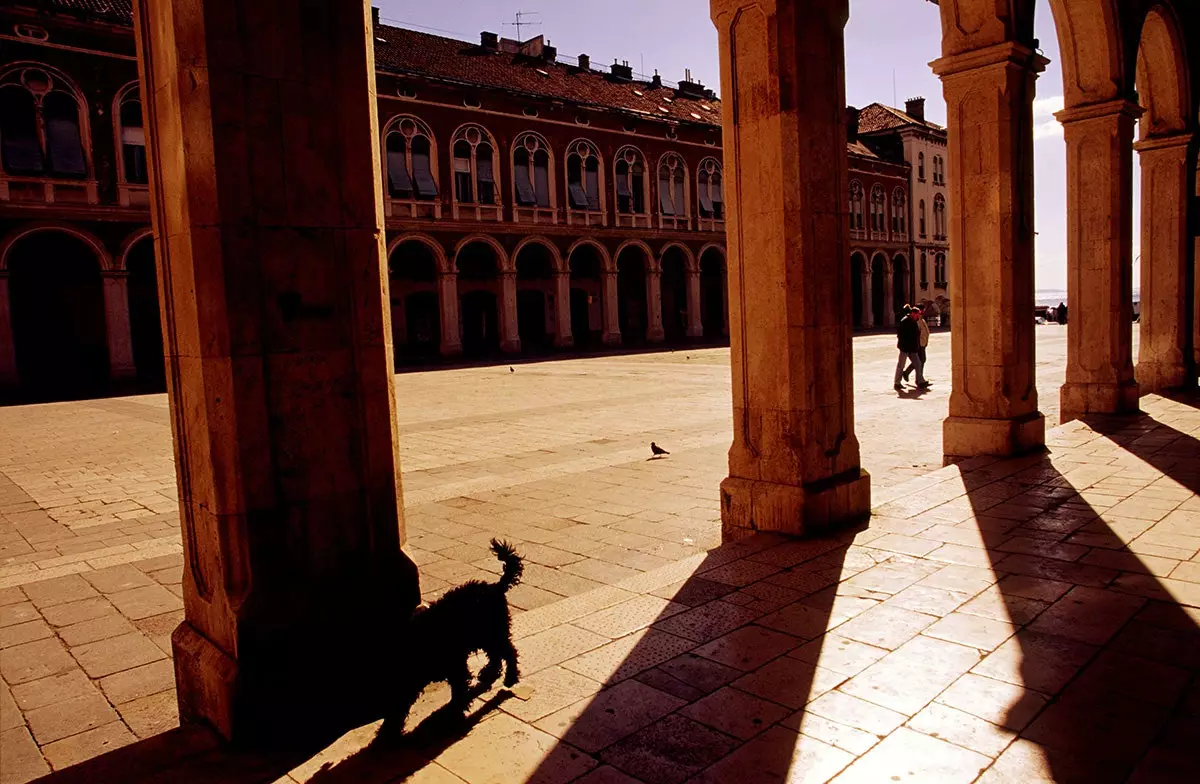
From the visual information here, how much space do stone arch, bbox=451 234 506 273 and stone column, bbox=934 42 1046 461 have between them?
79.5 ft

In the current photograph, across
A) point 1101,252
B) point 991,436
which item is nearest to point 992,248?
point 991,436

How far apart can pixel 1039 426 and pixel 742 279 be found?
4.28 metres

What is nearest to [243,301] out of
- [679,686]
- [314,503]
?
[314,503]

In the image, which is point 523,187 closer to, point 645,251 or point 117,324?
point 645,251

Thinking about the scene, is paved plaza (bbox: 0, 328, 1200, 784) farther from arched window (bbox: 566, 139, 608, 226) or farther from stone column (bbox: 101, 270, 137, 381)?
arched window (bbox: 566, 139, 608, 226)

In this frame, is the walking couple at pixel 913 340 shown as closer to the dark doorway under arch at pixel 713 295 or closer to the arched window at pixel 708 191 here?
the arched window at pixel 708 191

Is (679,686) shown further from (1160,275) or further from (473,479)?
(1160,275)

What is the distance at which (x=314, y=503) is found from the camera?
3.02 metres

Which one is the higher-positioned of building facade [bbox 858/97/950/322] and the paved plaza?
building facade [bbox 858/97/950/322]

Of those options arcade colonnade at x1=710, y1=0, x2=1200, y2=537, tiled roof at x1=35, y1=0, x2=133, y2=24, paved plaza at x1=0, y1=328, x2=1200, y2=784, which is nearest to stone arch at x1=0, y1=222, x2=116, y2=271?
tiled roof at x1=35, y1=0, x2=133, y2=24

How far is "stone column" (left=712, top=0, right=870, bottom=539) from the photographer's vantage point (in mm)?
4992

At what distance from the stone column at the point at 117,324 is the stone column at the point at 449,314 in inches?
406

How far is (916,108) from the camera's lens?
175ft

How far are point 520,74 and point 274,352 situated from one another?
108ft
